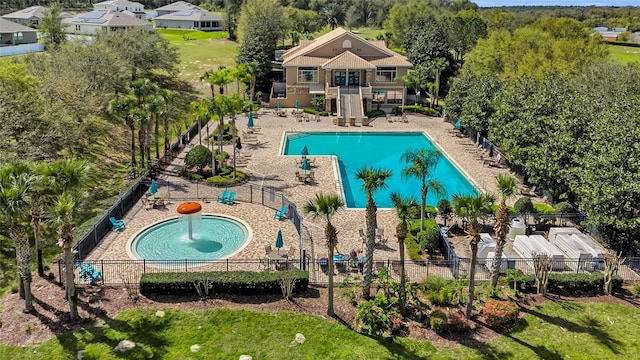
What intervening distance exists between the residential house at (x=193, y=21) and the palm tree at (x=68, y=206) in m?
105

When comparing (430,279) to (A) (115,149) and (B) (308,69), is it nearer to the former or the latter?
(A) (115,149)

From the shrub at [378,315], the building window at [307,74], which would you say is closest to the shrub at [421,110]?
the building window at [307,74]

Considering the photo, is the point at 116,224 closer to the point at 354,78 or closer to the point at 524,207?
the point at 524,207

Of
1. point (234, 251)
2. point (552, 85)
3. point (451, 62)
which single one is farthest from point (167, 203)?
point (451, 62)

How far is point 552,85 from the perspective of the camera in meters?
32.8

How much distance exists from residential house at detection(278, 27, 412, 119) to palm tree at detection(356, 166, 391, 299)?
123 feet

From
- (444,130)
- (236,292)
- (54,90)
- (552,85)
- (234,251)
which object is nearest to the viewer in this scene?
(236,292)

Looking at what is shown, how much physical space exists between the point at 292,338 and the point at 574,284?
464 inches

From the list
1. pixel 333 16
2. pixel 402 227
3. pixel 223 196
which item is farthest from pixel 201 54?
pixel 402 227

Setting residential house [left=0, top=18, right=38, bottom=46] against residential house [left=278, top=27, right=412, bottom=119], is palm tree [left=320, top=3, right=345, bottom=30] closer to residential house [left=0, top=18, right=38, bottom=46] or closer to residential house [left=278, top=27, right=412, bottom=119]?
residential house [left=278, top=27, right=412, bottom=119]

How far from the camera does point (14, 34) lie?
7581cm

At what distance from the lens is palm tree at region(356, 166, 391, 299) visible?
1758 cm

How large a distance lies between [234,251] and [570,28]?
59682 mm

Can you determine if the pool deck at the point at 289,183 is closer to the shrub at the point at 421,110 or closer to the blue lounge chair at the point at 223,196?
the blue lounge chair at the point at 223,196
